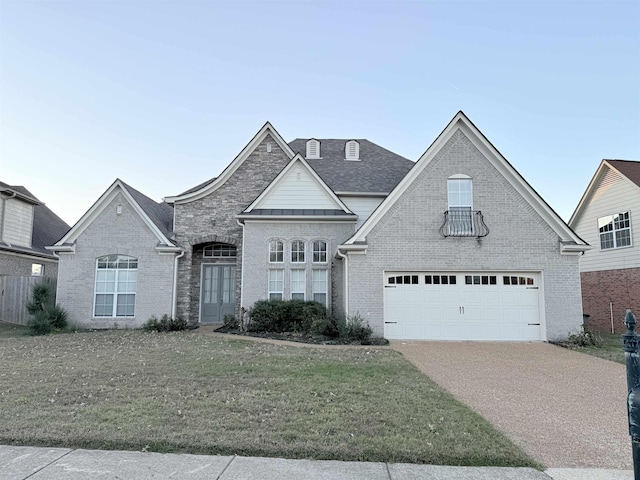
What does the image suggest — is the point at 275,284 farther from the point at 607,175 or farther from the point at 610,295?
the point at 607,175

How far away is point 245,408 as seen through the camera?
5352 millimetres

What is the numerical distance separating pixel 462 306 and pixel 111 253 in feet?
44.1

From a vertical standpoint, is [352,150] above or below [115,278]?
above

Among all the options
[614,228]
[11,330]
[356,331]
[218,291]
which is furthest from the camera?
[614,228]

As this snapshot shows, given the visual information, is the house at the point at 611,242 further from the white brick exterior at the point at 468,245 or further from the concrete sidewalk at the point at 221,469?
the concrete sidewalk at the point at 221,469

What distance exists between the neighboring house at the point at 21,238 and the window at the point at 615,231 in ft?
93.5

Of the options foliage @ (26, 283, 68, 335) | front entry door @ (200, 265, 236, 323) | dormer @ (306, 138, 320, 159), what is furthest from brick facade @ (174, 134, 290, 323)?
foliage @ (26, 283, 68, 335)

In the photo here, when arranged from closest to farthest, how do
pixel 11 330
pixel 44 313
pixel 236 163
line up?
1. pixel 44 313
2. pixel 11 330
3. pixel 236 163

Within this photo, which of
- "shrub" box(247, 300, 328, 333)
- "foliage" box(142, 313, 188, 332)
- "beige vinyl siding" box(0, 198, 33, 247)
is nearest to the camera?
"shrub" box(247, 300, 328, 333)

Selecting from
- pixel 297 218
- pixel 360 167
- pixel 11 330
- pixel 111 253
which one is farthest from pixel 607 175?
pixel 11 330

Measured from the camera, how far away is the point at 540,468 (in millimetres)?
3809

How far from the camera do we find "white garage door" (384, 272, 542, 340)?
500 inches

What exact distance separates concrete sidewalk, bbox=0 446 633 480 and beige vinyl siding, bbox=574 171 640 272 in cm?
1720

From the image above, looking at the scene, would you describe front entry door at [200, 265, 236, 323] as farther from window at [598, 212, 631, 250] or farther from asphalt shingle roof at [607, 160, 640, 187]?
asphalt shingle roof at [607, 160, 640, 187]
